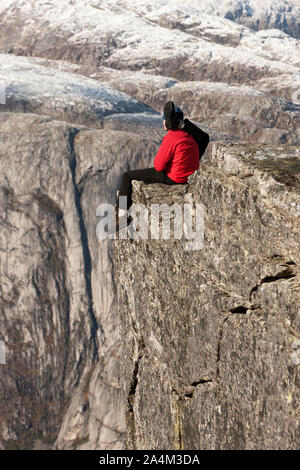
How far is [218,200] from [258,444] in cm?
298

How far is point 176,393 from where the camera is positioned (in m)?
6.93

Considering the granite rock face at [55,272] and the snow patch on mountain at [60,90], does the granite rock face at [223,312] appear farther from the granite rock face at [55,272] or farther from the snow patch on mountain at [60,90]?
the snow patch on mountain at [60,90]

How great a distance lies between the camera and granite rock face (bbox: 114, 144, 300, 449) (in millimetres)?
4902

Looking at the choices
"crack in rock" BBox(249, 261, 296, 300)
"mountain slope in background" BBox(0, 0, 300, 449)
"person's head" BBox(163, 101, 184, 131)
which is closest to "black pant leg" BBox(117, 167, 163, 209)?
"person's head" BBox(163, 101, 184, 131)

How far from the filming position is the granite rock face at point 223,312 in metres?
4.90

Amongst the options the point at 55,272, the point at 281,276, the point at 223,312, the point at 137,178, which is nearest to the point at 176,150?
the point at 137,178

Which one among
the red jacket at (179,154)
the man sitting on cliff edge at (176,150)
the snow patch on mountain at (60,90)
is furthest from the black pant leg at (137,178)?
the snow patch on mountain at (60,90)

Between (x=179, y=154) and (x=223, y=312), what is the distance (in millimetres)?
2774

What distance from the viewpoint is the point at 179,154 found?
24.1 feet

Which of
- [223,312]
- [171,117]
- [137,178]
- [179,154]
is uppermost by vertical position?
[171,117]

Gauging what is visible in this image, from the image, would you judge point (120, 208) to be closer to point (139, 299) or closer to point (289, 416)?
point (139, 299)

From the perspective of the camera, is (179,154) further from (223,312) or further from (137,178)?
(223,312)

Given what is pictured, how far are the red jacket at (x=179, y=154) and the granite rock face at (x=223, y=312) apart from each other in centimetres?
34

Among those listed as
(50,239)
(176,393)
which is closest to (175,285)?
(176,393)
